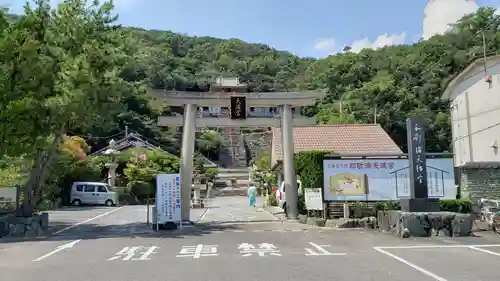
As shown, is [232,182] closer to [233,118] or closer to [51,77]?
[233,118]

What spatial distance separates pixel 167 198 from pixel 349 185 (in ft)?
21.0

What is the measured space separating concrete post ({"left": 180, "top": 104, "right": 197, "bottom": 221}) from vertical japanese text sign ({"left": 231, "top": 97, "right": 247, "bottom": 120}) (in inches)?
58.3

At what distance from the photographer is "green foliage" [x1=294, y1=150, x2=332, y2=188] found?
17.5 m

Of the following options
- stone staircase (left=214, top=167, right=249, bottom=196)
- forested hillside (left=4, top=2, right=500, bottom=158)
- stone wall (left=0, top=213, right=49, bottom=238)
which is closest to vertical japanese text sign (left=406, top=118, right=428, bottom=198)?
stone wall (left=0, top=213, right=49, bottom=238)

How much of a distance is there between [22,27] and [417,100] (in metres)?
39.6

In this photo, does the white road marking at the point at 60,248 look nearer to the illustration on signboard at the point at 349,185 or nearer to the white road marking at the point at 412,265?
the white road marking at the point at 412,265

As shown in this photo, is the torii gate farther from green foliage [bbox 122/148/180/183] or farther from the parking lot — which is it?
green foliage [bbox 122/148/180/183]

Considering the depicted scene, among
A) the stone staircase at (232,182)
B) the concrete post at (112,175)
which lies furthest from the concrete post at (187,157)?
the stone staircase at (232,182)

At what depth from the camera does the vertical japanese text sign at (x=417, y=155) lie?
13461 mm

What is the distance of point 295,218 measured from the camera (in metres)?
18.5

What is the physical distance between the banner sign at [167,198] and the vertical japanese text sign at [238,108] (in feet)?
13.8

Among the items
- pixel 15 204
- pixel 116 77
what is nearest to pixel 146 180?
pixel 15 204

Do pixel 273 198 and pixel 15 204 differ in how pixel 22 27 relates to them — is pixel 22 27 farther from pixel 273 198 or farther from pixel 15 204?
pixel 273 198

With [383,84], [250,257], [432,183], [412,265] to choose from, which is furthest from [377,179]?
[383,84]
